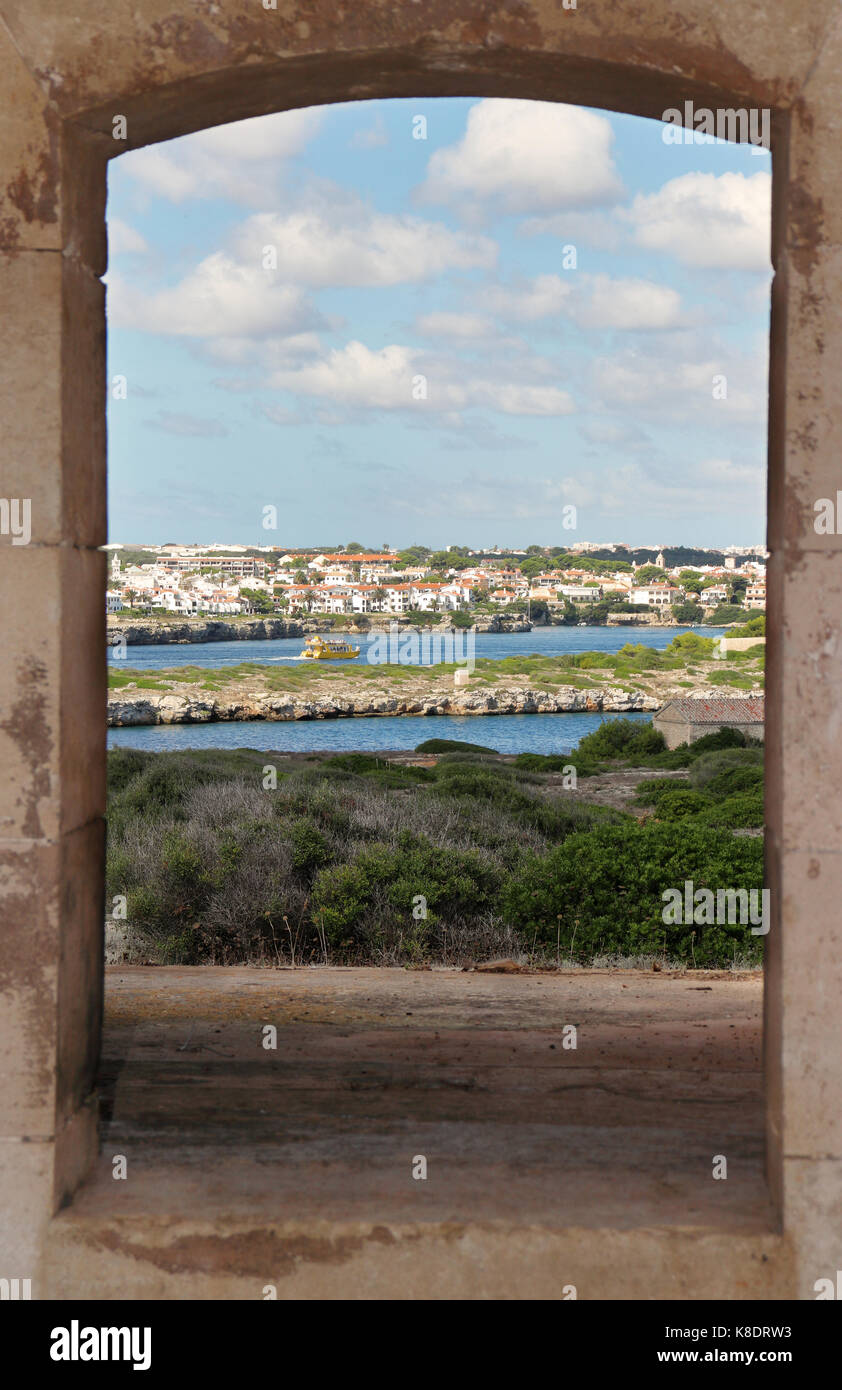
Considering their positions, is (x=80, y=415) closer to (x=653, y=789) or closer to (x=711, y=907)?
(x=711, y=907)

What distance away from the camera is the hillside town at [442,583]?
5756 centimetres

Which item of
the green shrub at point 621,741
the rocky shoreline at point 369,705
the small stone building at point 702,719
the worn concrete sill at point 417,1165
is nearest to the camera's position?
the worn concrete sill at point 417,1165

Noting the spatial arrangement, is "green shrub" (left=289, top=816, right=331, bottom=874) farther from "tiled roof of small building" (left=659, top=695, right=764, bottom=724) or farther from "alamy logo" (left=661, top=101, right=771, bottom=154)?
"tiled roof of small building" (left=659, top=695, right=764, bottom=724)

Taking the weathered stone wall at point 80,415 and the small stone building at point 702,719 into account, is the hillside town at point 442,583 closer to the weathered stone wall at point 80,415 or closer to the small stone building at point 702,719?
the small stone building at point 702,719

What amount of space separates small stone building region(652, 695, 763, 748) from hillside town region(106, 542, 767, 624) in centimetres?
2236

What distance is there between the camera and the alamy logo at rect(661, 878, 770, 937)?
29.1 feet

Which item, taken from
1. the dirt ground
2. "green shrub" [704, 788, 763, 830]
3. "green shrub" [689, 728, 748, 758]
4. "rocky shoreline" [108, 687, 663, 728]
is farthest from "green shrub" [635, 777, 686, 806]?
"rocky shoreline" [108, 687, 663, 728]

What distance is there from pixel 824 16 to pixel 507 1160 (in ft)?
11.3

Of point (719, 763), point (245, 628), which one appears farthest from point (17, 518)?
point (245, 628)

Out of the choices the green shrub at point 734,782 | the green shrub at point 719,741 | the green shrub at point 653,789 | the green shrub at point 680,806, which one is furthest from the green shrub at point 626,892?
the green shrub at point 719,741

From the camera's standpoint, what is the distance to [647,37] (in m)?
3.04
